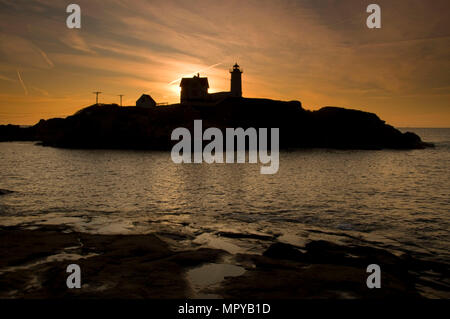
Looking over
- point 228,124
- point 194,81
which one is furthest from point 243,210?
point 194,81

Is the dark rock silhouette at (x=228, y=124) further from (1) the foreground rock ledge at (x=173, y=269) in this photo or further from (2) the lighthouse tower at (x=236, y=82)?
(1) the foreground rock ledge at (x=173, y=269)

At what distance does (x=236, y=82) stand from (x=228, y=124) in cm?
1635

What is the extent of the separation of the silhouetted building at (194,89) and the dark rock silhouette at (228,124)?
4.83m

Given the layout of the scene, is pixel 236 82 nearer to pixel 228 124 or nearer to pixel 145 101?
pixel 228 124

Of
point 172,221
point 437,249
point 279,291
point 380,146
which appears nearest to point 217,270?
point 279,291

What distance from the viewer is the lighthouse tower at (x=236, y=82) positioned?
99.1m

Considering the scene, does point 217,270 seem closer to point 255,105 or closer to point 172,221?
point 172,221

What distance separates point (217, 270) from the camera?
31.5 ft

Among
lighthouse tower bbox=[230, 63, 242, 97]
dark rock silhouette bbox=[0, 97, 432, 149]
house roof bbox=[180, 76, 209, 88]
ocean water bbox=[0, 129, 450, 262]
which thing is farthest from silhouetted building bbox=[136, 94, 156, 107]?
ocean water bbox=[0, 129, 450, 262]

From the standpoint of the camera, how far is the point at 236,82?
100812 millimetres

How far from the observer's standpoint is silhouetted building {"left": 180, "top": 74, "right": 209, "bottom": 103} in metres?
97.1

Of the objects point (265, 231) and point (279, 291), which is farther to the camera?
point (265, 231)
